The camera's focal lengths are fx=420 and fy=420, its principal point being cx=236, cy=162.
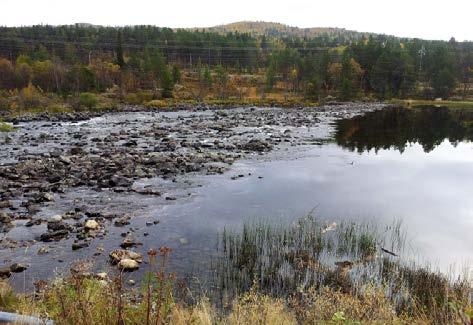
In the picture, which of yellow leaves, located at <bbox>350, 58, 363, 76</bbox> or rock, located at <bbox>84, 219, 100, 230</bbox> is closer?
rock, located at <bbox>84, 219, 100, 230</bbox>

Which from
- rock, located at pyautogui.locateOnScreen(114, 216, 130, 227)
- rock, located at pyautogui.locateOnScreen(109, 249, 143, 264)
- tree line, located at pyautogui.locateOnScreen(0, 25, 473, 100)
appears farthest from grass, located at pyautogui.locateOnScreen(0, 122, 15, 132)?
tree line, located at pyautogui.locateOnScreen(0, 25, 473, 100)

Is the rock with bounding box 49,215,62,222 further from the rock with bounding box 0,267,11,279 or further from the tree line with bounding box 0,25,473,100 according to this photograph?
the tree line with bounding box 0,25,473,100

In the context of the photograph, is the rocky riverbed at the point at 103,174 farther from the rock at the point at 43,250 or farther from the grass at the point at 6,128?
the grass at the point at 6,128

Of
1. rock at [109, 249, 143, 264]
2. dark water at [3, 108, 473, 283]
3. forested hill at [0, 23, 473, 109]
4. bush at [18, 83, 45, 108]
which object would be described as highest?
forested hill at [0, 23, 473, 109]

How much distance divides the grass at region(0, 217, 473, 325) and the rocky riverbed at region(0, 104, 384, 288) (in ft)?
10.6

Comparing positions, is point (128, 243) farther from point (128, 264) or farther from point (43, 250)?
point (43, 250)

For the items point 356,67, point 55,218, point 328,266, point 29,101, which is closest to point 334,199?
point 328,266

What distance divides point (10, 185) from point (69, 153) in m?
8.38

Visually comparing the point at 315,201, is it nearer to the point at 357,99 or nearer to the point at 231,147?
the point at 231,147

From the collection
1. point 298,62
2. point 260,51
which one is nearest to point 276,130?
point 298,62

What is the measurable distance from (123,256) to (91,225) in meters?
3.96

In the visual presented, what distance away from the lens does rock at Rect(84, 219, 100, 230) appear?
16.9m

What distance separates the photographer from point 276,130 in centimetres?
4653

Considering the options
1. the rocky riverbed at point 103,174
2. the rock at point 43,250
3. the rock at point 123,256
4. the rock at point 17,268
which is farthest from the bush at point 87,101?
the rock at point 17,268
